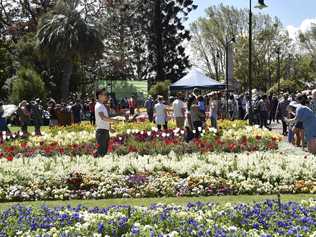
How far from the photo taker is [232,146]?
15.3 meters

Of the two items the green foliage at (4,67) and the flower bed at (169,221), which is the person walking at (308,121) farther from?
the green foliage at (4,67)

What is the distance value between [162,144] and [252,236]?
33.1 feet

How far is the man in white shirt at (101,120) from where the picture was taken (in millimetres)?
11742

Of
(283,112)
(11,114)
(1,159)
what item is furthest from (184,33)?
(1,159)

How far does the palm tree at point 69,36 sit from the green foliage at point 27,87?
3523 mm

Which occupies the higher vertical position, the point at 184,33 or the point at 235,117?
the point at 184,33

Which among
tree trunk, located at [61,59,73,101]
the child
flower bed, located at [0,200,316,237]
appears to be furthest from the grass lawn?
tree trunk, located at [61,59,73,101]

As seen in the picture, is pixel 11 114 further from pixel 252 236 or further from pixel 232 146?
pixel 252 236

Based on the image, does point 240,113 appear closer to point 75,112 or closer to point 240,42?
point 75,112

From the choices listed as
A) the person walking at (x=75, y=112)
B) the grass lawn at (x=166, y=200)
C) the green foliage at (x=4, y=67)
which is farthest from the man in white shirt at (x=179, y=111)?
the green foliage at (x=4, y=67)

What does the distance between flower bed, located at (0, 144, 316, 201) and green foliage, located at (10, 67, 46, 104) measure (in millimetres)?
25580

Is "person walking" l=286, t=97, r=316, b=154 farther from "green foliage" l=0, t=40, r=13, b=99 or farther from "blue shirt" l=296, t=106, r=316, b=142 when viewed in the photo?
"green foliage" l=0, t=40, r=13, b=99

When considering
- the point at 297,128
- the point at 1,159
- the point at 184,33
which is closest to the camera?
the point at 1,159

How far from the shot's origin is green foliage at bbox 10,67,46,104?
36969 mm
